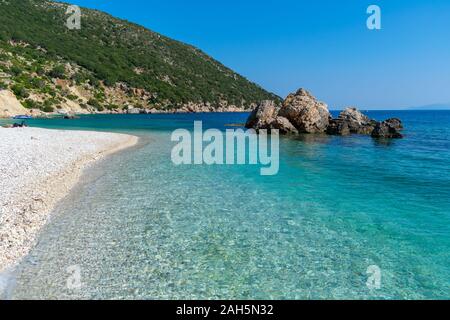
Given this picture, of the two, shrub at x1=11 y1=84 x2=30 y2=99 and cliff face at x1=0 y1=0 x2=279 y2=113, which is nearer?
shrub at x1=11 y1=84 x2=30 y2=99

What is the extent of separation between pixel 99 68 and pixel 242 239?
11108 cm

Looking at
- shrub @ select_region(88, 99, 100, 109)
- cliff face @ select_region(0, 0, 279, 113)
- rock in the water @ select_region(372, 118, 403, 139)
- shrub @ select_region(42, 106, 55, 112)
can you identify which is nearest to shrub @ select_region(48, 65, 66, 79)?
cliff face @ select_region(0, 0, 279, 113)

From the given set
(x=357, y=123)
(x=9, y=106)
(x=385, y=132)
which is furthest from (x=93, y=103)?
(x=385, y=132)

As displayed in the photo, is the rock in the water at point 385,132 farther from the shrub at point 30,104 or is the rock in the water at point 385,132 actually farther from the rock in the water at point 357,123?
the shrub at point 30,104

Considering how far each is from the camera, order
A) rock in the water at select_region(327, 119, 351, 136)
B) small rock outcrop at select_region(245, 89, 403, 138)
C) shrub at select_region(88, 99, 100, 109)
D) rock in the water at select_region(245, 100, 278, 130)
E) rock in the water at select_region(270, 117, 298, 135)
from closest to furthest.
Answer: rock in the water at select_region(270, 117, 298, 135)
rock in the water at select_region(327, 119, 351, 136)
small rock outcrop at select_region(245, 89, 403, 138)
rock in the water at select_region(245, 100, 278, 130)
shrub at select_region(88, 99, 100, 109)

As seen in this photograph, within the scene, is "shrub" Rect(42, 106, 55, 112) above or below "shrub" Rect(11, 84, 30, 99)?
below

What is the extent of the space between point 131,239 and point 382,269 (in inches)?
267

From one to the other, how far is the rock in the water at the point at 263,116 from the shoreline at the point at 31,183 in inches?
1126

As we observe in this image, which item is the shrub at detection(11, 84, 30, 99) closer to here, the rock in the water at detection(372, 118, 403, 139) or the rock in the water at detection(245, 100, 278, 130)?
the rock in the water at detection(245, 100, 278, 130)

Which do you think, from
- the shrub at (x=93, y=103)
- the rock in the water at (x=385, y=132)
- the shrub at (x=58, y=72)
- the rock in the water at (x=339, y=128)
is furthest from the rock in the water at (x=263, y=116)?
the shrub at (x=58, y=72)

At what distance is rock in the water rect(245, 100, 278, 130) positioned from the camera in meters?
53.0

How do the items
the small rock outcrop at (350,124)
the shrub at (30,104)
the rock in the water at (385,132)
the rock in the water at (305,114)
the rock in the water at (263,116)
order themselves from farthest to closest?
the shrub at (30,104)
the rock in the water at (263,116)
the rock in the water at (305,114)
the small rock outcrop at (350,124)
the rock in the water at (385,132)

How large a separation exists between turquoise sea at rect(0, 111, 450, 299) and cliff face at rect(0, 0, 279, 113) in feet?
230

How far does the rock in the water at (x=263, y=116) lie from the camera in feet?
174
